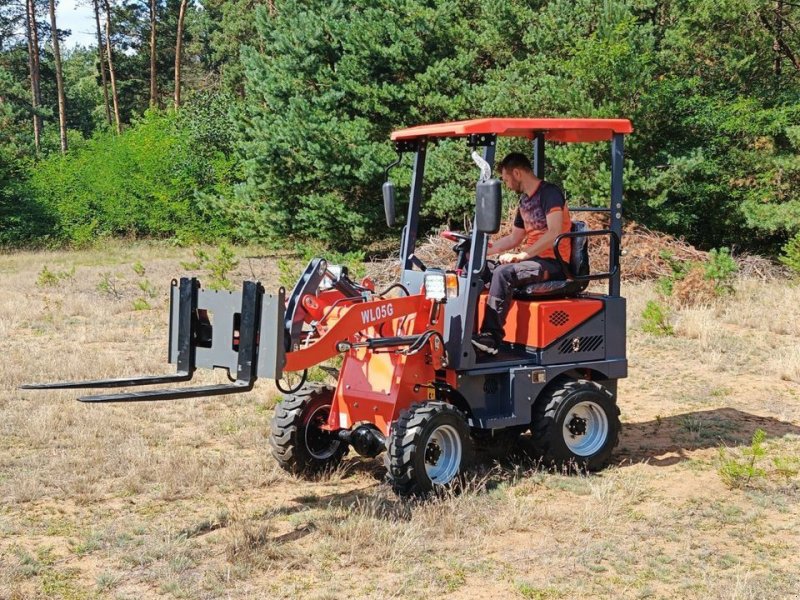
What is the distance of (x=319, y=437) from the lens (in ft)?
23.9

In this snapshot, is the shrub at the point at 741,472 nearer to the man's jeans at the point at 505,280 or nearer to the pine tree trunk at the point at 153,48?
the man's jeans at the point at 505,280

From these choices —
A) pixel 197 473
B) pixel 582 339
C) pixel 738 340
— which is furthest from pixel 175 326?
pixel 738 340

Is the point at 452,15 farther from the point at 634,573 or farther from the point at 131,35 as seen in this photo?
the point at 131,35

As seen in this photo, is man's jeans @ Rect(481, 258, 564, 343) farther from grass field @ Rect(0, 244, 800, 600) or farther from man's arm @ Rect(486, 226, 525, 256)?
grass field @ Rect(0, 244, 800, 600)

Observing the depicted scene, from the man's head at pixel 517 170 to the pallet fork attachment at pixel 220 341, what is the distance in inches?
91.9

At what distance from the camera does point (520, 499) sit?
21.4ft

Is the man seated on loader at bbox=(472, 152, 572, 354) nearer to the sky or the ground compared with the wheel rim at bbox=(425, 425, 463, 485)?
nearer to the sky

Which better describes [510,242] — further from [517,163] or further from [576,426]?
[576,426]

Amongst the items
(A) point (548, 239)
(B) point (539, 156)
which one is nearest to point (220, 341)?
(A) point (548, 239)

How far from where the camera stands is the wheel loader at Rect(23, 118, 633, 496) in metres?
6.14

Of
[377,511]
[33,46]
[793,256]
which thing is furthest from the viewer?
[33,46]

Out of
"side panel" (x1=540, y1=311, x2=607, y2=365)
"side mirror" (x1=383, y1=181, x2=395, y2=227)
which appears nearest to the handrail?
"side panel" (x1=540, y1=311, x2=607, y2=365)

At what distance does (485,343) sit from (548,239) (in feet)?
3.00

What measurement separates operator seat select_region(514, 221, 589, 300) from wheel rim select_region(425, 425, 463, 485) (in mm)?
1307
